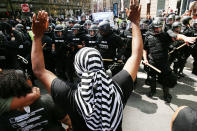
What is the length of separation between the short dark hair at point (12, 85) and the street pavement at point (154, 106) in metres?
2.40

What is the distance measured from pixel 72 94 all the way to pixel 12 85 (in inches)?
22.8

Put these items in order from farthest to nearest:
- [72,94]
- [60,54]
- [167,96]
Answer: [60,54], [167,96], [72,94]

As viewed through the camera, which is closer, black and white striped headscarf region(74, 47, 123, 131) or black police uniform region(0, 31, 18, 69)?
black and white striped headscarf region(74, 47, 123, 131)

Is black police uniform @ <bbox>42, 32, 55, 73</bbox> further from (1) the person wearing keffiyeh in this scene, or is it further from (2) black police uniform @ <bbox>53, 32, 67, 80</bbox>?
(1) the person wearing keffiyeh

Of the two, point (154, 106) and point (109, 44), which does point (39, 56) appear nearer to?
point (109, 44)

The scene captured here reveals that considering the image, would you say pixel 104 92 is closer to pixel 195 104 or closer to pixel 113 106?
pixel 113 106

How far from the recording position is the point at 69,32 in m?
5.84

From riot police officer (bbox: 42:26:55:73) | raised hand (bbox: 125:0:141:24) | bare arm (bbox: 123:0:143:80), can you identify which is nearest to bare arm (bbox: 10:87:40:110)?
bare arm (bbox: 123:0:143:80)

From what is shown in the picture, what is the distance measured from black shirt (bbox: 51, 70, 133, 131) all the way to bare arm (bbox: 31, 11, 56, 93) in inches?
3.3

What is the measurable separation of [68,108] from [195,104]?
3.80 meters

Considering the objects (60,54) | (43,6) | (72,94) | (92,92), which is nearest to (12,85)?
(72,94)

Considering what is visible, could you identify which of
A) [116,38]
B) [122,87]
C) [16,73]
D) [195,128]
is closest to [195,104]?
[116,38]

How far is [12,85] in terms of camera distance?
4.04ft

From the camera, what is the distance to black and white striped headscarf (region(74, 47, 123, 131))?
3.06 feet
